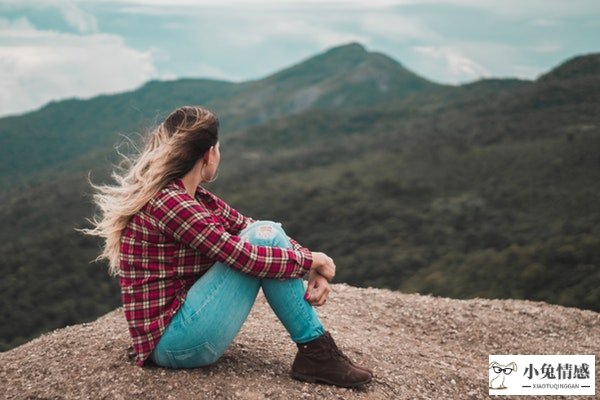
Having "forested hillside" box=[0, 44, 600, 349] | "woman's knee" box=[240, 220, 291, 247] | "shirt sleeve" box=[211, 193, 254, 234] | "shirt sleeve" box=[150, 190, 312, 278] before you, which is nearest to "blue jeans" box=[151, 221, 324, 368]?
"woman's knee" box=[240, 220, 291, 247]

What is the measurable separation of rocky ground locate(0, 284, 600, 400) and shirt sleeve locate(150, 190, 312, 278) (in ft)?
3.79

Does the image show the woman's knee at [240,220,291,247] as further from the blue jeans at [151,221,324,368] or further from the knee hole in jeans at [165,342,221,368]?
the knee hole in jeans at [165,342,221,368]

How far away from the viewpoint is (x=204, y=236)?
12.6 feet

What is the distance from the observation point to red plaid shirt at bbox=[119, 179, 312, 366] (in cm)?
385

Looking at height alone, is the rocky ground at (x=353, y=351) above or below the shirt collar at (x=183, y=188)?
below

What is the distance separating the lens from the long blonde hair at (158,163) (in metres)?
3.93

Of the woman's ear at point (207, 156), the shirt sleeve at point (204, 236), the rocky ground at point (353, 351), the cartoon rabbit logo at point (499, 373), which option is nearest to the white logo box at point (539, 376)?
the cartoon rabbit logo at point (499, 373)

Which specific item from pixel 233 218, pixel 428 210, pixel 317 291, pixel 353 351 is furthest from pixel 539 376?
pixel 428 210

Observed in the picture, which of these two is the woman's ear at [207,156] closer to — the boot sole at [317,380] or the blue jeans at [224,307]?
the blue jeans at [224,307]

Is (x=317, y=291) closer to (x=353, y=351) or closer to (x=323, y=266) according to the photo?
(x=323, y=266)

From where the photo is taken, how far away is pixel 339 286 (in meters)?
9.25

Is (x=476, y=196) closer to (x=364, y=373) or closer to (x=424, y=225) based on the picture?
(x=424, y=225)

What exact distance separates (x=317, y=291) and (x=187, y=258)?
972mm

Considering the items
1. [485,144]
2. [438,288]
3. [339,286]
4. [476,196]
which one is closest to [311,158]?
→ [485,144]
